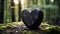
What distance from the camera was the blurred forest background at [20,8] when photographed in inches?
143

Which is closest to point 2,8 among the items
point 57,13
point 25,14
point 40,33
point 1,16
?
point 1,16

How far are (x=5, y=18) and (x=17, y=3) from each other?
538 millimetres

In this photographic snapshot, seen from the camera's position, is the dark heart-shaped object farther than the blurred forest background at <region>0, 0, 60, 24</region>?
No

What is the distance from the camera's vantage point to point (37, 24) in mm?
2762

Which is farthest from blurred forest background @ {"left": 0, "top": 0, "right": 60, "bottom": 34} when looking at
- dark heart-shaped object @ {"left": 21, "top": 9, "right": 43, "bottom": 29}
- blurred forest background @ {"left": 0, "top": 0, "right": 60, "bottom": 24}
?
dark heart-shaped object @ {"left": 21, "top": 9, "right": 43, "bottom": 29}

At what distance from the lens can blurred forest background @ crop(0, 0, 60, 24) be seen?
11.9ft

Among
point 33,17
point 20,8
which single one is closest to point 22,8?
point 20,8

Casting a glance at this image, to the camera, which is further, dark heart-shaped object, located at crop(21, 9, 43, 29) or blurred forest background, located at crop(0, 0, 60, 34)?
blurred forest background, located at crop(0, 0, 60, 34)

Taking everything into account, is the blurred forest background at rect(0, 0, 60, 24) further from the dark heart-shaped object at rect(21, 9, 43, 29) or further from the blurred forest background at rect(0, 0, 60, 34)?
the dark heart-shaped object at rect(21, 9, 43, 29)

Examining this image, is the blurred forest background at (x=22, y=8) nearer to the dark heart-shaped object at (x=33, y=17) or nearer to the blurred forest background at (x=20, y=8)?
the blurred forest background at (x=20, y=8)

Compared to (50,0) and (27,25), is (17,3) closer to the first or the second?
(50,0)

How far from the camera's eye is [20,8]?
12.4ft

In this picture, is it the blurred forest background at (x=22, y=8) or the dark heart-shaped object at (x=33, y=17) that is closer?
the dark heart-shaped object at (x=33, y=17)

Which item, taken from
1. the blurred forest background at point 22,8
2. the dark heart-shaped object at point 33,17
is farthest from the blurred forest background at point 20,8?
the dark heart-shaped object at point 33,17
